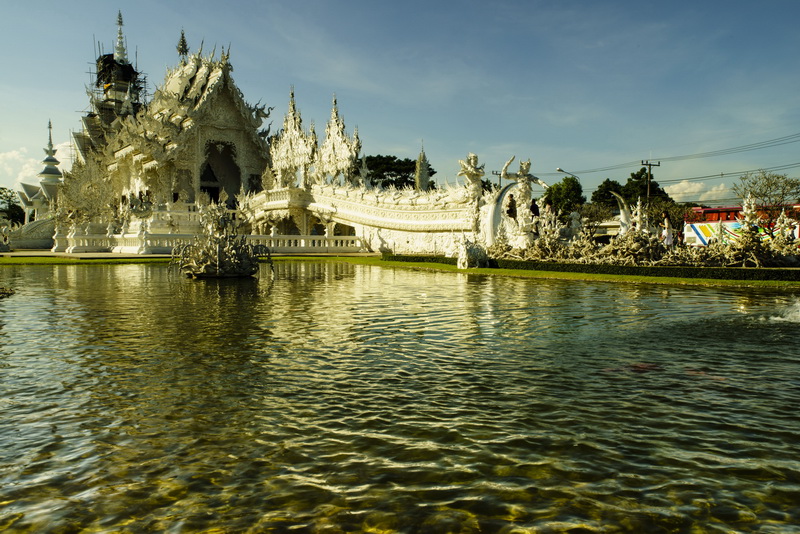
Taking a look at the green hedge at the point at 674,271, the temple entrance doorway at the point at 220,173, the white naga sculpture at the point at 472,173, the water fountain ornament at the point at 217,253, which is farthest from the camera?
the temple entrance doorway at the point at 220,173

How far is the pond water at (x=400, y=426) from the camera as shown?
323 cm

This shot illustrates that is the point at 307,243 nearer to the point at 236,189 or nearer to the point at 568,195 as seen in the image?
the point at 236,189

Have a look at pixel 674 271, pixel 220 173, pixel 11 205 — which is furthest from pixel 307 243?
pixel 11 205

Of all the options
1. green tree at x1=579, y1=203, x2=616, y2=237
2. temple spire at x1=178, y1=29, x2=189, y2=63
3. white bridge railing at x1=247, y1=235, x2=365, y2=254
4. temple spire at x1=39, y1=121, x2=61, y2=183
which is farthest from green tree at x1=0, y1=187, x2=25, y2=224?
green tree at x1=579, y1=203, x2=616, y2=237

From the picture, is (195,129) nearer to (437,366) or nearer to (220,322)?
(220,322)

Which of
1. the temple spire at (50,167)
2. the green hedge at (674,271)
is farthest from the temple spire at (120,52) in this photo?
the green hedge at (674,271)

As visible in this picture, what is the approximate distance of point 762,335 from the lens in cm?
813

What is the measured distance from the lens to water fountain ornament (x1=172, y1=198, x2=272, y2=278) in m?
18.2

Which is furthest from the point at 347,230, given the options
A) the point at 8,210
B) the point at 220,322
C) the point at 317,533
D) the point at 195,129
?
the point at 8,210

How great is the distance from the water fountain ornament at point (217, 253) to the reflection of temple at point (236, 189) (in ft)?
40.1

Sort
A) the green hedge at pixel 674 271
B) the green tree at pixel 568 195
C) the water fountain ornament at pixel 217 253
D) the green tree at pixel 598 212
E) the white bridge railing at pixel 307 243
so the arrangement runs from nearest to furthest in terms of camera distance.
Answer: the green hedge at pixel 674 271 → the water fountain ornament at pixel 217 253 → the white bridge railing at pixel 307 243 → the green tree at pixel 598 212 → the green tree at pixel 568 195

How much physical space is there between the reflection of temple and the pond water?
19995 mm

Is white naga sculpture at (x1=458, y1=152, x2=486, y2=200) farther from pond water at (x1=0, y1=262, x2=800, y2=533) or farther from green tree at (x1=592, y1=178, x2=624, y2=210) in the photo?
green tree at (x1=592, y1=178, x2=624, y2=210)

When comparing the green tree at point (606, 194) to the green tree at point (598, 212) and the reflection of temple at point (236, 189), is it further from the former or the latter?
the reflection of temple at point (236, 189)
